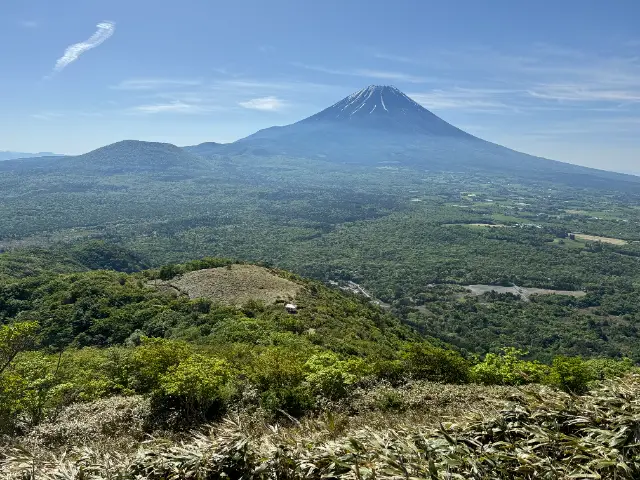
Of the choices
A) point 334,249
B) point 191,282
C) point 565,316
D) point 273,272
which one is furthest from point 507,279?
point 191,282

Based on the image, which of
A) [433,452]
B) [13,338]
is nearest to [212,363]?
[13,338]

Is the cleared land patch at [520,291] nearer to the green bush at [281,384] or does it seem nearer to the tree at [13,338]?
the green bush at [281,384]

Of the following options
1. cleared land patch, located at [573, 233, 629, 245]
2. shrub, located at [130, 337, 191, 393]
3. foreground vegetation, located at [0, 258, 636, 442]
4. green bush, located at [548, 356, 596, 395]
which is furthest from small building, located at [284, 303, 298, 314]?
cleared land patch, located at [573, 233, 629, 245]

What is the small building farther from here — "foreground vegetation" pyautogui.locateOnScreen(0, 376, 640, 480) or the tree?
"foreground vegetation" pyautogui.locateOnScreen(0, 376, 640, 480)

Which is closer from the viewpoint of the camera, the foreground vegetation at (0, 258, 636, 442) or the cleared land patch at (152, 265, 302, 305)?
the foreground vegetation at (0, 258, 636, 442)

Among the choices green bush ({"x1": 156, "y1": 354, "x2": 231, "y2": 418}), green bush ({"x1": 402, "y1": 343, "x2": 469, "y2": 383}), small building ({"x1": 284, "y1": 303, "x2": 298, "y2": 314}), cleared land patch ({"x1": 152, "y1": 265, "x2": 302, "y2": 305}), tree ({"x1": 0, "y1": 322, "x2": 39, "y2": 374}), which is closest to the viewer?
green bush ({"x1": 156, "y1": 354, "x2": 231, "y2": 418})

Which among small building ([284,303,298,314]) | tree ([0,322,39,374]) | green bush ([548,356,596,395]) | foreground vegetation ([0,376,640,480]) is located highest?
foreground vegetation ([0,376,640,480])
